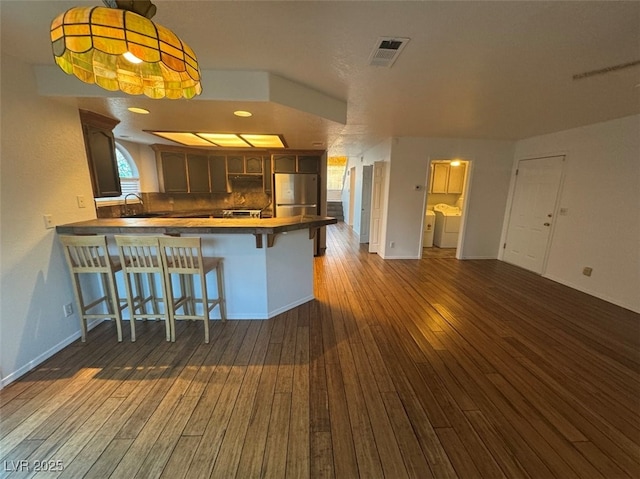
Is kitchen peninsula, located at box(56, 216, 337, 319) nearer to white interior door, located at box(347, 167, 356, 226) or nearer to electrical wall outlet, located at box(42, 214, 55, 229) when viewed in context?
electrical wall outlet, located at box(42, 214, 55, 229)

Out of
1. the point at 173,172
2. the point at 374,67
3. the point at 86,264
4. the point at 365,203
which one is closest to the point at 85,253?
the point at 86,264

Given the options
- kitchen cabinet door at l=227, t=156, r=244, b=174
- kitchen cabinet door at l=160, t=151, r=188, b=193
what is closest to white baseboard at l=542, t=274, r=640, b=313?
kitchen cabinet door at l=227, t=156, r=244, b=174

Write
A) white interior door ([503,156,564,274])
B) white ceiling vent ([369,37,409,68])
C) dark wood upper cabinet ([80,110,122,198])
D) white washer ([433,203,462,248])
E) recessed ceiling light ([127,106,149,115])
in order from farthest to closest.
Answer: white washer ([433,203,462,248]) → white interior door ([503,156,564,274]) → dark wood upper cabinet ([80,110,122,198]) → recessed ceiling light ([127,106,149,115]) → white ceiling vent ([369,37,409,68])

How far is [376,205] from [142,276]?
14.3ft

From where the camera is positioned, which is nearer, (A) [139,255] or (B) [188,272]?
(B) [188,272]

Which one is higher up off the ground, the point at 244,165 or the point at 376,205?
the point at 244,165

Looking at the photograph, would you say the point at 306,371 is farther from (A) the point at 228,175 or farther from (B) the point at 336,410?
(A) the point at 228,175

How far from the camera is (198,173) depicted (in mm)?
5402

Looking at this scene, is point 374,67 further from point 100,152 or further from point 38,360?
point 38,360

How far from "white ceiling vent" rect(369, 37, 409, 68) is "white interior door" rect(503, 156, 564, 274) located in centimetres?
399

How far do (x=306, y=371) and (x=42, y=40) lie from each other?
3002 mm

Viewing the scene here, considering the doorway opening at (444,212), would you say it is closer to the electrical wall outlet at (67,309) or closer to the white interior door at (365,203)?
the white interior door at (365,203)

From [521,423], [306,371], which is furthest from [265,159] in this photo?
[521,423]

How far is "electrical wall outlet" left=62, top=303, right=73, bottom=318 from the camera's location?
2328 mm
